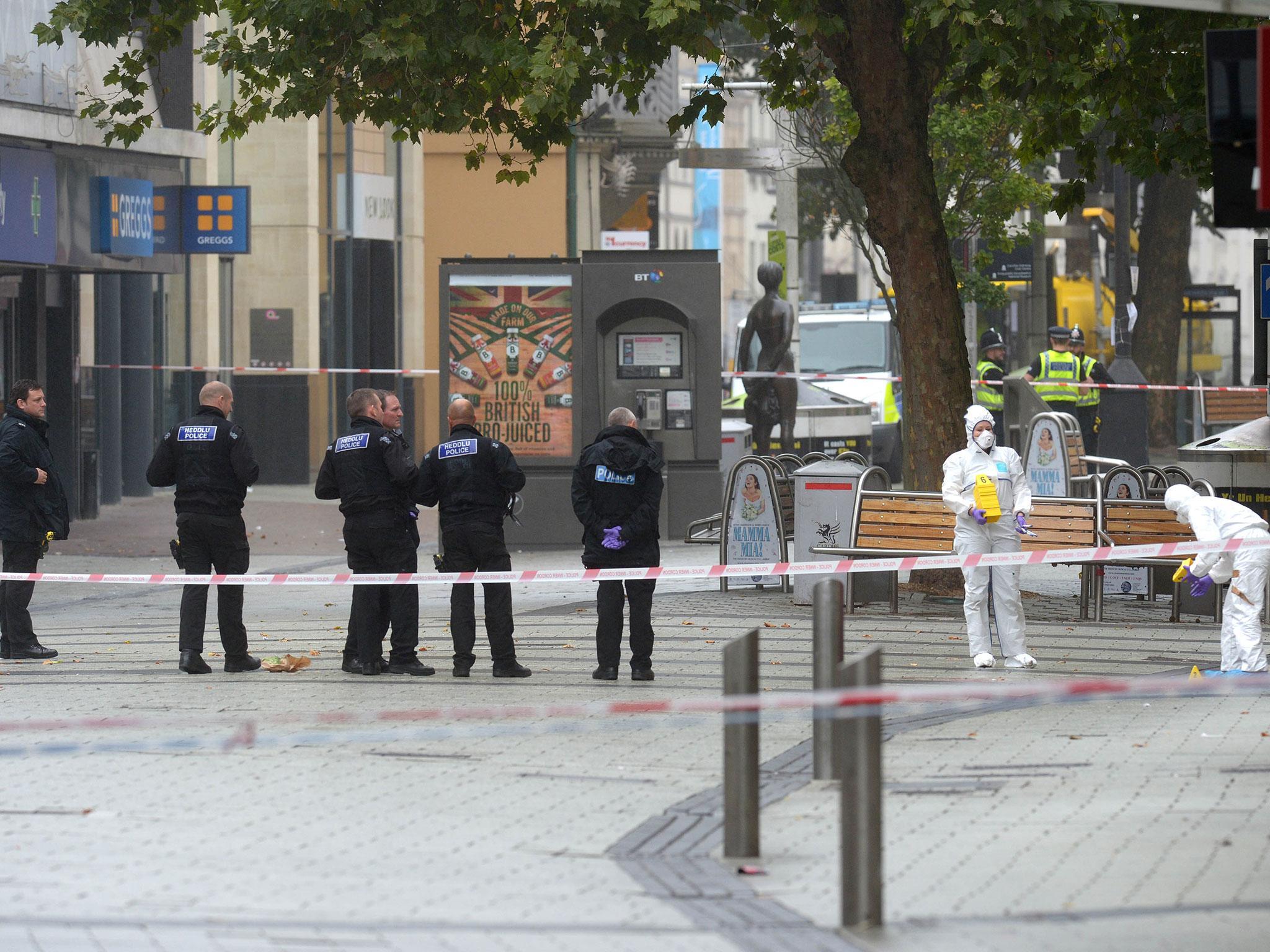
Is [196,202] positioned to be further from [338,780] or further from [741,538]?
[338,780]

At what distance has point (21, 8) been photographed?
1831 centimetres

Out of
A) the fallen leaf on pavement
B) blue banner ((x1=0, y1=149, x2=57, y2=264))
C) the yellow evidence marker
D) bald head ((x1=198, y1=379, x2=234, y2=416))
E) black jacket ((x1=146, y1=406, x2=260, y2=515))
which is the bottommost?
the fallen leaf on pavement

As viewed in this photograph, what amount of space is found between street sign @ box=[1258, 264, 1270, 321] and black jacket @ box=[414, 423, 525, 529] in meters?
4.60

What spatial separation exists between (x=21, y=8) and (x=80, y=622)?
7.24 m

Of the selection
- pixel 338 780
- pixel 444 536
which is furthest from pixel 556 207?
pixel 338 780

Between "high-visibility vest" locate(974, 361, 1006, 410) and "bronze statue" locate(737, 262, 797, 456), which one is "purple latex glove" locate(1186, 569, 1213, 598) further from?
"bronze statue" locate(737, 262, 797, 456)

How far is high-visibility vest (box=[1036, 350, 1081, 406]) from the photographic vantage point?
68.0ft

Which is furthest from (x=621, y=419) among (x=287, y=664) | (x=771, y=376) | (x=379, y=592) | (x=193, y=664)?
(x=771, y=376)

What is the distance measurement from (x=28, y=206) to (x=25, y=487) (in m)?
7.40

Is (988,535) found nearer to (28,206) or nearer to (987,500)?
(987,500)

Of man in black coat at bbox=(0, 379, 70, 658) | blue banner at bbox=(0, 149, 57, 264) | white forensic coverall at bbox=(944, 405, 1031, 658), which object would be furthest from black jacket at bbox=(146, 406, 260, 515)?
blue banner at bbox=(0, 149, 57, 264)

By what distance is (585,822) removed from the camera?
7.31m

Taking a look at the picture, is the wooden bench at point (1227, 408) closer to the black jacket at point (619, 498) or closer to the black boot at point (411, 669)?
the black jacket at point (619, 498)

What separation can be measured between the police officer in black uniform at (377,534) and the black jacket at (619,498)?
994 mm
